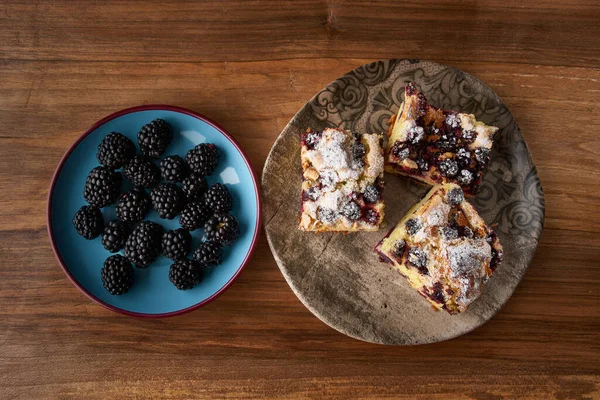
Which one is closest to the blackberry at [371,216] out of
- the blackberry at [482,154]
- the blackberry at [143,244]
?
the blackberry at [482,154]

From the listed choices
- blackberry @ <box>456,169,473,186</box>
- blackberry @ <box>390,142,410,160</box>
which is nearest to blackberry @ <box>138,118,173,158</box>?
blackberry @ <box>390,142,410,160</box>

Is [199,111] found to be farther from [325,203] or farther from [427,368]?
[427,368]

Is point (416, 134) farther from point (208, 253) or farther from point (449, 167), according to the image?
point (208, 253)

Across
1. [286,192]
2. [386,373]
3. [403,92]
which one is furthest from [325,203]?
[386,373]

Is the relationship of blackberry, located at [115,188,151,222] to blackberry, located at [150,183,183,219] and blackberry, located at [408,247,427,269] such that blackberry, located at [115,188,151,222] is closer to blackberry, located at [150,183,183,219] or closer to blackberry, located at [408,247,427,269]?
blackberry, located at [150,183,183,219]

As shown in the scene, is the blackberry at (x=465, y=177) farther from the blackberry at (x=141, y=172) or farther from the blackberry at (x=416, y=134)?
the blackberry at (x=141, y=172)

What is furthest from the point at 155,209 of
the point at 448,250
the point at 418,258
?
the point at 448,250

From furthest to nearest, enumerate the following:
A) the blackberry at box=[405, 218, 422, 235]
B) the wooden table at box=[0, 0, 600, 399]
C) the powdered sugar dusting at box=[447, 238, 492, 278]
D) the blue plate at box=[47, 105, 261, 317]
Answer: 1. the wooden table at box=[0, 0, 600, 399]
2. the blue plate at box=[47, 105, 261, 317]
3. the blackberry at box=[405, 218, 422, 235]
4. the powdered sugar dusting at box=[447, 238, 492, 278]
